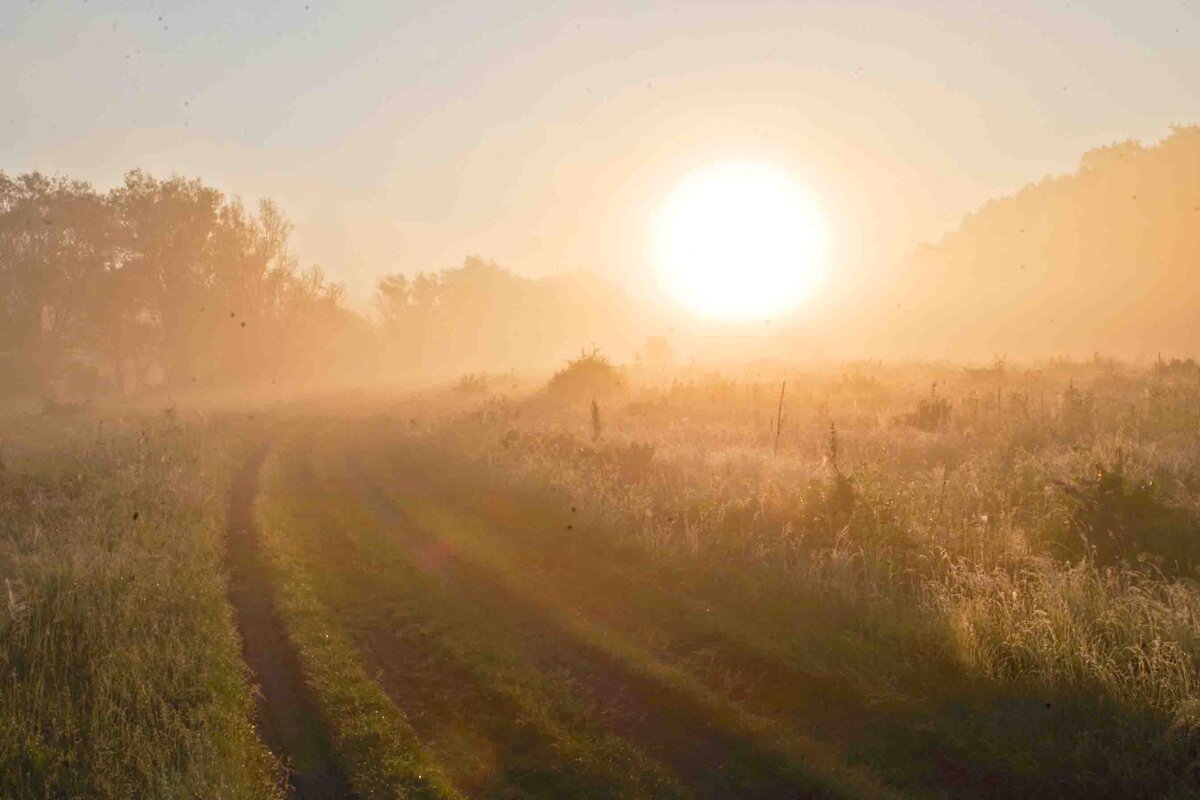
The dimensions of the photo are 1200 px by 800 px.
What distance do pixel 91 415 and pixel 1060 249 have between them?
301ft

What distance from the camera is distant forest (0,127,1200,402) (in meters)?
47.0

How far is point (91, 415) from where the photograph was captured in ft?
119

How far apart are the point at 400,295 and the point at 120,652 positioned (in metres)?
82.6

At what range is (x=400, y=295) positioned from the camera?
8725 cm

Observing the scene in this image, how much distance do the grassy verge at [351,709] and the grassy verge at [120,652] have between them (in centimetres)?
67

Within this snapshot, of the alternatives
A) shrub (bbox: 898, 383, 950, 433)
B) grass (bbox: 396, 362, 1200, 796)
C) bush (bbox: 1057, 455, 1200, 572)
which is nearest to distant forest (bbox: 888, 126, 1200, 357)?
shrub (bbox: 898, 383, 950, 433)

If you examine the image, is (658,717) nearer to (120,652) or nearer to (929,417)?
(120,652)

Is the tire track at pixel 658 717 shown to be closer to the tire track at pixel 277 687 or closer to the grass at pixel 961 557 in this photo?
the grass at pixel 961 557

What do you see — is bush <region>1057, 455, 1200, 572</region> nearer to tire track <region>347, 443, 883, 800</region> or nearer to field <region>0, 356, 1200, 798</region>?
field <region>0, 356, 1200, 798</region>

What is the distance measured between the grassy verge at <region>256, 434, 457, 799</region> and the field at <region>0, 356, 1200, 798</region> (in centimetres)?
4

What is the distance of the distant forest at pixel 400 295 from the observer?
47.0m

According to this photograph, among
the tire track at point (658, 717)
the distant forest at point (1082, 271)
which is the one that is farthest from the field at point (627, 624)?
the distant forest at point (1082, 271)

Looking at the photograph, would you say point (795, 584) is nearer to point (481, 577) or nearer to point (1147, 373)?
point (481, 577)

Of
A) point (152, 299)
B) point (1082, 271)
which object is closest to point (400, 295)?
point (152, 299)
